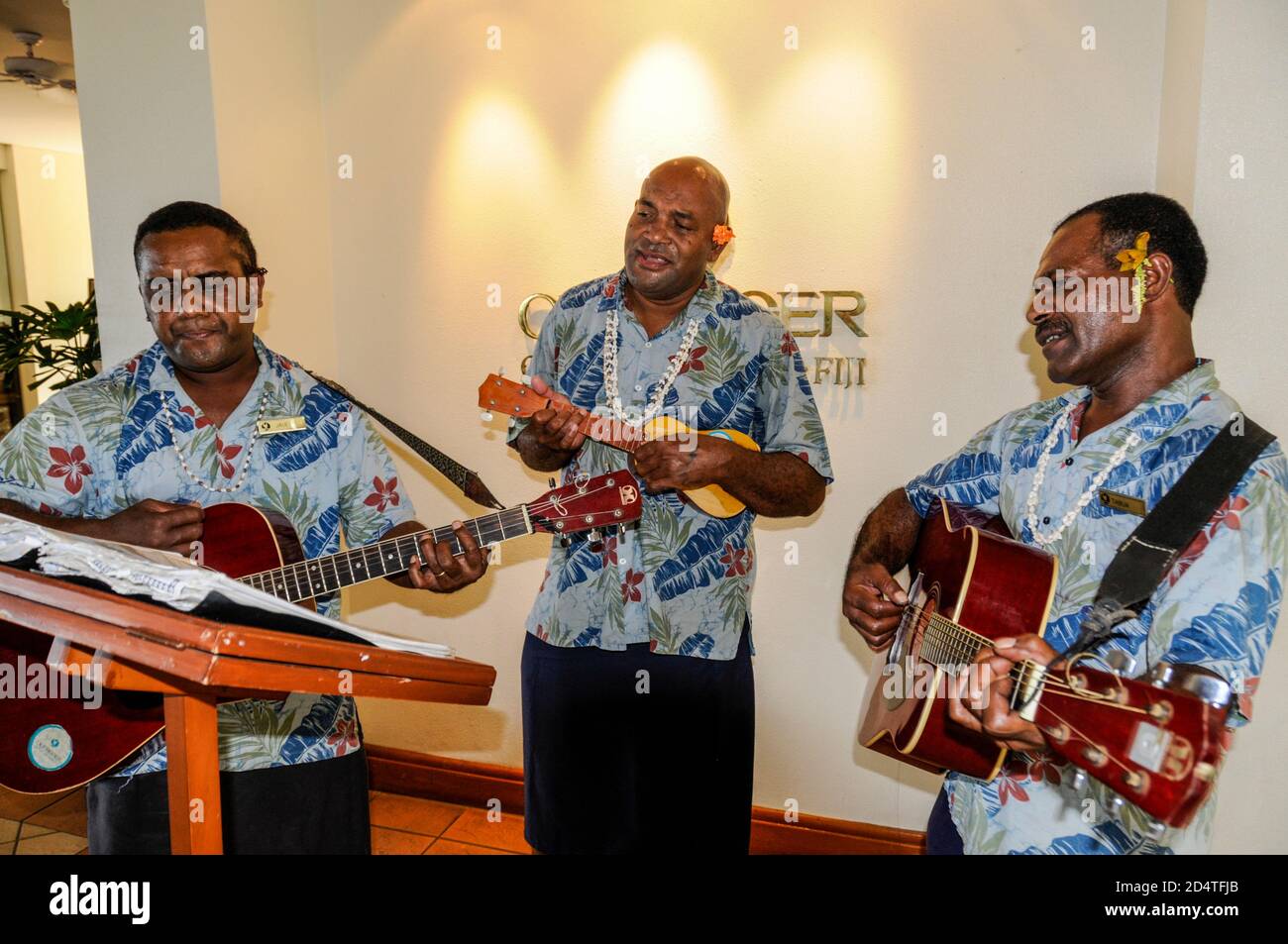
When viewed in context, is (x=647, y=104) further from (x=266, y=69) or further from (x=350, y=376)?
(x=350, y=376)

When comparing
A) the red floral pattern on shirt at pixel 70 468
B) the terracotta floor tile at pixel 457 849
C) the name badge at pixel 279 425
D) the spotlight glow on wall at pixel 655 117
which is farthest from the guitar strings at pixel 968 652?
the terracotta floor tile at pixel 457 849

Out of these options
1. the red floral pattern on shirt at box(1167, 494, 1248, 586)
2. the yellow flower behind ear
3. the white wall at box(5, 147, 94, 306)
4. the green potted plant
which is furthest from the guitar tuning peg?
the white wall at box(5, 147, 94, 306)

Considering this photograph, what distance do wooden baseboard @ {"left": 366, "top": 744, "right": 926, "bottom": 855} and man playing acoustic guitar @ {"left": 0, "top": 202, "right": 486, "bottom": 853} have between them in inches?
65.4

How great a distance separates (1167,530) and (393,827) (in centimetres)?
311

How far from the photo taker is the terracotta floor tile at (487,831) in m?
3.41

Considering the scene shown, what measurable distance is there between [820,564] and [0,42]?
5731 millimetres

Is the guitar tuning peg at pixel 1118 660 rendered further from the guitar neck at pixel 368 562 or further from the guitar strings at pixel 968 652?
the guitar neck at pixel 368 562

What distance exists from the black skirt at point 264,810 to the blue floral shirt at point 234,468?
34mm

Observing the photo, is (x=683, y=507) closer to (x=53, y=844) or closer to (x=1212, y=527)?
(x=1212, y=527)

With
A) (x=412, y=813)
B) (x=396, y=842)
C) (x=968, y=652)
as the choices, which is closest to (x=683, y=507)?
(x=968, y=652)

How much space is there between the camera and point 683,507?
231 cm

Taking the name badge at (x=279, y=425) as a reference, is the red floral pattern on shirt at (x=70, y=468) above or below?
below

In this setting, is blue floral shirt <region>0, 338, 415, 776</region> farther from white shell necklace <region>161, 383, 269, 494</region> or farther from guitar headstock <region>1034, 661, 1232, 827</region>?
guitar headstock <region>1034, 661, 1232, 827</region>
